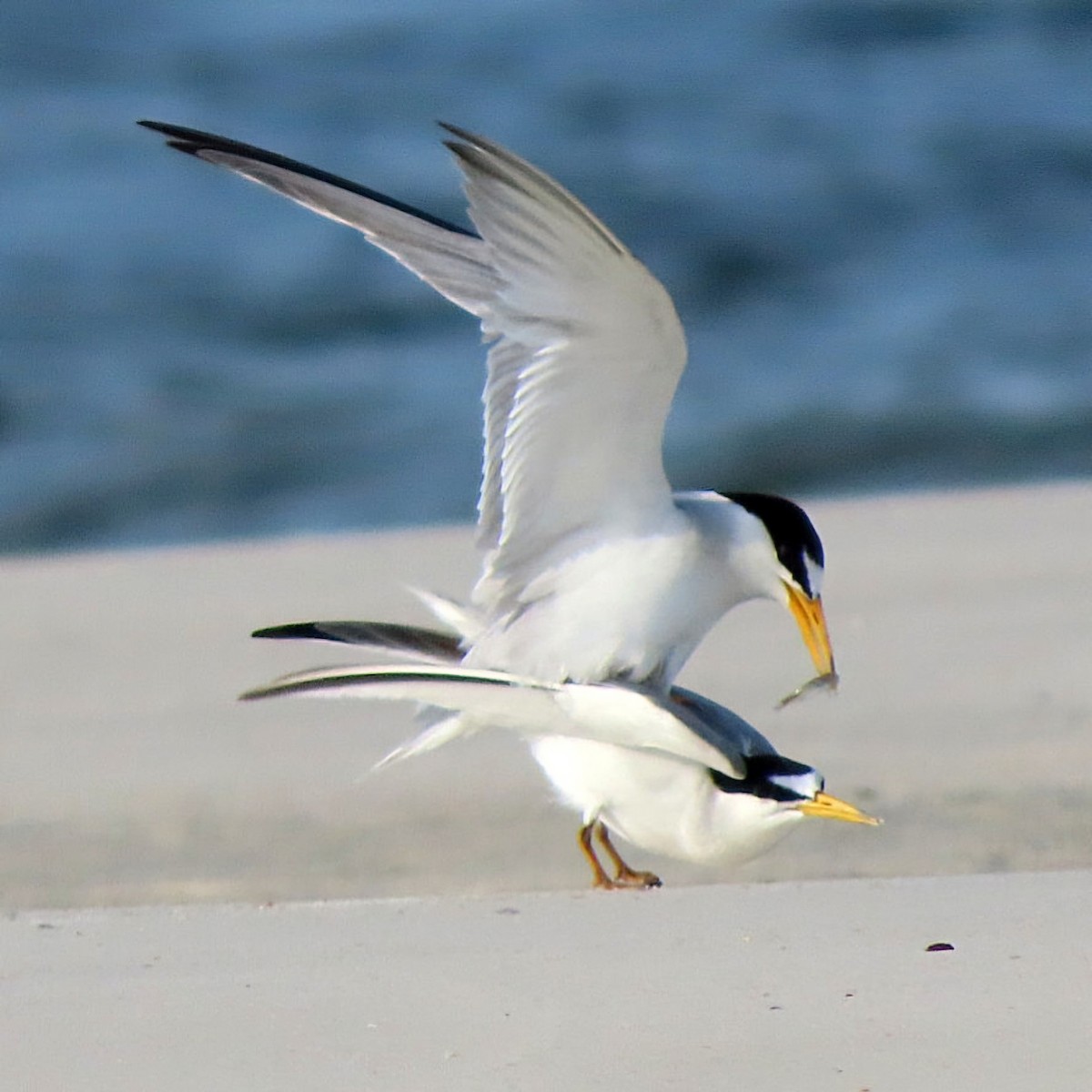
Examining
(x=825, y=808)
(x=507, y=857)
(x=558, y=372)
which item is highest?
(x=558, y=372)

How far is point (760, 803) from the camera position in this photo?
11.0ft

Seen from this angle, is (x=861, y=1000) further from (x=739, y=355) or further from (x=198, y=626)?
(x=739, y=355)

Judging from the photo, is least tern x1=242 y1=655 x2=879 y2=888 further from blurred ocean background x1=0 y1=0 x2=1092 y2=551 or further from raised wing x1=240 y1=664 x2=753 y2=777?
blurred ocean background x1=0 y1=0 x2=1092 y2=551

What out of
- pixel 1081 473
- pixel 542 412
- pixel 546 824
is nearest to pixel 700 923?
pixel 542 412

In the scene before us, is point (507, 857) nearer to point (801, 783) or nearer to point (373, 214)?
point (801, 783)

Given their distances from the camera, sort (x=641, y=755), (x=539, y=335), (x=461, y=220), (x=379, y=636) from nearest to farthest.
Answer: (x=539, y=335), (x=641, y=755), (x=379, y=636), (x=461, y=220)

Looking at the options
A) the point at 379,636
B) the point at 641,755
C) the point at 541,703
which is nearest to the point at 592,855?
the point at 641,755

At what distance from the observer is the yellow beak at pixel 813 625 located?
3500mm

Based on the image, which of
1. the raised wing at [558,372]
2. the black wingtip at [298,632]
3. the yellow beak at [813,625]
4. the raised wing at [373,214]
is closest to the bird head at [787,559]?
the yellow beak at [813,625]

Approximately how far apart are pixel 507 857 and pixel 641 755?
2.14 ft

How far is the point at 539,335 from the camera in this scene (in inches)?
128

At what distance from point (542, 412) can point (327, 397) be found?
672 centimetres

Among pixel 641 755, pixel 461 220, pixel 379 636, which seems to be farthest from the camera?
pixel 461 220

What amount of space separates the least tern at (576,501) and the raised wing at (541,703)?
0.50 feet
